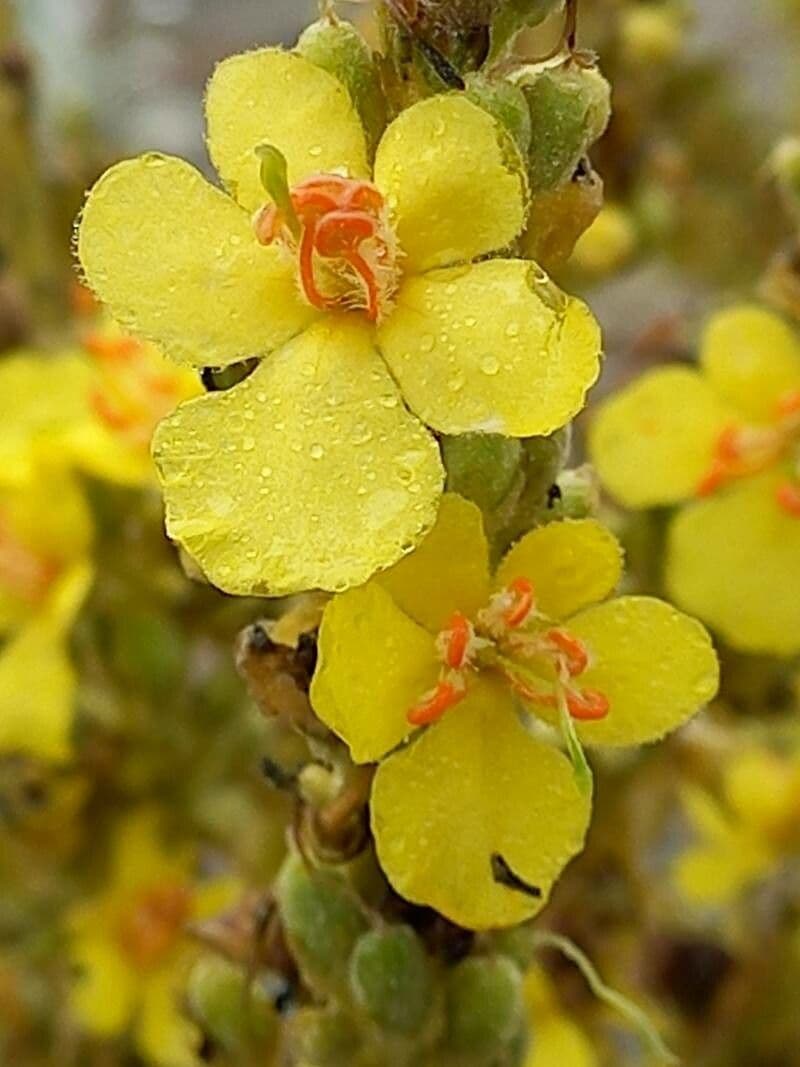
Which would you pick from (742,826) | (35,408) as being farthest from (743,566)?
(35,408)

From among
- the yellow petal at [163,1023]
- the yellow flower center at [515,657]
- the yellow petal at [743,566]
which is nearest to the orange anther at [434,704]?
the yellow flower center at [515,657]

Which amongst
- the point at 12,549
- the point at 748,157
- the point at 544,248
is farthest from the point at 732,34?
the point at 544,248

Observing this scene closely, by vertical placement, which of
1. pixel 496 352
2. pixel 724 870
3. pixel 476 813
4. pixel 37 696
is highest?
pixel 496 352

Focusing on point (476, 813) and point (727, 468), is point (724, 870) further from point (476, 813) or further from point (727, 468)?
point (476, 813)

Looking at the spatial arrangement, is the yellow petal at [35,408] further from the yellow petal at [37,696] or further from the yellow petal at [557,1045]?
the yellow petal at [557,1045]

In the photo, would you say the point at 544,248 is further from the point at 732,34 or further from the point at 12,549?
the point at 732,34

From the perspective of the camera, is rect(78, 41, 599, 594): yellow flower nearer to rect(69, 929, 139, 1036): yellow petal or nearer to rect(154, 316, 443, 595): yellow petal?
rect(154, 316, 443, 595): yellow petal
